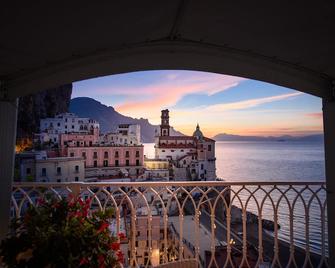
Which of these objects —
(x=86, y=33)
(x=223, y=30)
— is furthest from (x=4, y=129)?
(x=223, y=30)

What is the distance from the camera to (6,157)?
2.18m

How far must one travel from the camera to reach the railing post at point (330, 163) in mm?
2332

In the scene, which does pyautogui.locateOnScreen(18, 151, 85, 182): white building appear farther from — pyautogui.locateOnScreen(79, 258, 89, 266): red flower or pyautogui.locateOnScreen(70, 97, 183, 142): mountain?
pyautogui.locateOnScreen(79, 258, 89, 266): red flower

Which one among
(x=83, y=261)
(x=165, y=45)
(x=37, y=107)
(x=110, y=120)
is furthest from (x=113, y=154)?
(x=83, y=261)

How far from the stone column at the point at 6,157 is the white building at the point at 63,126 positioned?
15.6 metres

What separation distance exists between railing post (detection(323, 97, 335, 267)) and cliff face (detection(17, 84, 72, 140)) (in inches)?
553

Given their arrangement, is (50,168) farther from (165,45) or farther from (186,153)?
(165,45)

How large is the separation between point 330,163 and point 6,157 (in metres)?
2.80

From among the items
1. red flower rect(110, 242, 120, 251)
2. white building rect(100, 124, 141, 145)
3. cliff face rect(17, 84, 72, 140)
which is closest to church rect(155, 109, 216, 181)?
white building rect(100, 124, 141, 145)

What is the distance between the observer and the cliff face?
54.3ft

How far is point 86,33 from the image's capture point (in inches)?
67.6

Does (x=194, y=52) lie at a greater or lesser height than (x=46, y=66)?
greater

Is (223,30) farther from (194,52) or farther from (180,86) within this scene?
(180,86)

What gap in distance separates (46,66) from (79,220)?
1481 millimetres
